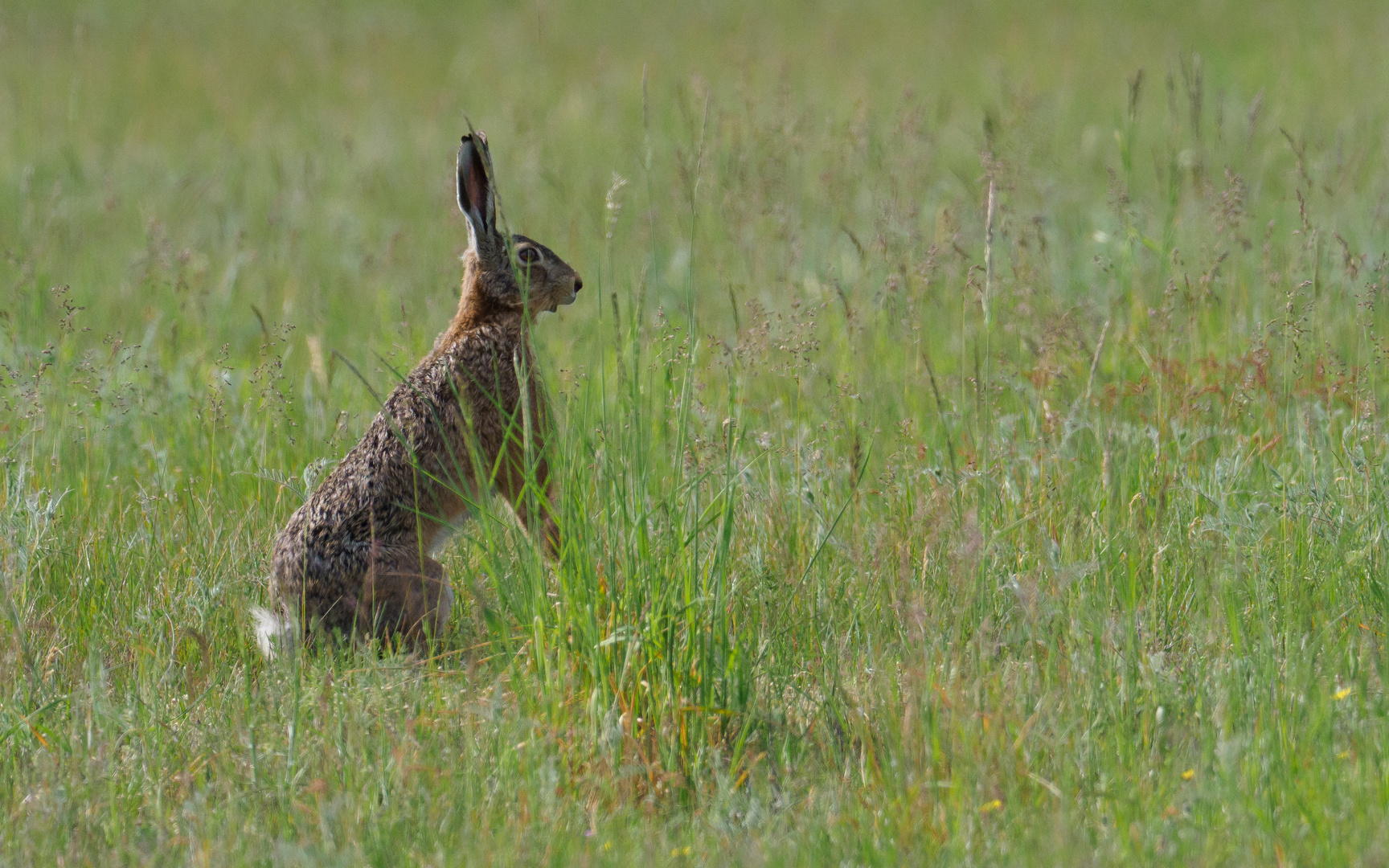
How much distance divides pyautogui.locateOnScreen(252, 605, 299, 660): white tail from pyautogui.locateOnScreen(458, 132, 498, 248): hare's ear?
1.26 metres

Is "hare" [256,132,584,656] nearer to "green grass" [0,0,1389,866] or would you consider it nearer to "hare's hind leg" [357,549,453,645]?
"hare's hind leg" [357,549,453,645]

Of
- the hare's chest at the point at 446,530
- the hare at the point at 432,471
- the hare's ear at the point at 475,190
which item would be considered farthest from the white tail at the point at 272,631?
the hare's ear at the point at 475,190

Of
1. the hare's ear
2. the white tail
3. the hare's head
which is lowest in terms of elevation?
the white tail

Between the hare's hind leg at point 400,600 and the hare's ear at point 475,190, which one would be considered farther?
the hare's ear at point 475,190

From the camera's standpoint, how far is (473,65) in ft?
54.3

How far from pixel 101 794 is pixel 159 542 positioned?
143 cm

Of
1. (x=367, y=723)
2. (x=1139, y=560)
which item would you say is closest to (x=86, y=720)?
(x=367, y=723)

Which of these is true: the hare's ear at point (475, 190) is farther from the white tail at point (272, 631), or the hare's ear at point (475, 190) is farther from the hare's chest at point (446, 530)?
the white tail at point (272, 631)

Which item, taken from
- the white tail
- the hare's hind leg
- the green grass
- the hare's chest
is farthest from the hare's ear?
the white tail

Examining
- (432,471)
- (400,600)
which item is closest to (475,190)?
(432,471)

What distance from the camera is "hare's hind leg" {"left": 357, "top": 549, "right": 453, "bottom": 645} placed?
4027mm

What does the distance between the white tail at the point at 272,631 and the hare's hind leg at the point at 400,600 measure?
0.63ft

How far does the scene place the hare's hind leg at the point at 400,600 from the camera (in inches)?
159

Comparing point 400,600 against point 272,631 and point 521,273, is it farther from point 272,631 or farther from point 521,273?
point 521,273
